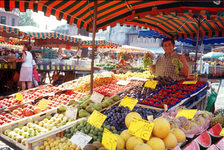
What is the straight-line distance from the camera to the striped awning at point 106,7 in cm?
284

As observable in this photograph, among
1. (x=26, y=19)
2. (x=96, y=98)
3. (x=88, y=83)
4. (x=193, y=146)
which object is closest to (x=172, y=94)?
(x=96, y=98)

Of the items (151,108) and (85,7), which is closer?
(151,108)

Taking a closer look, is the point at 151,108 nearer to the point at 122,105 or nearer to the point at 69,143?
the point at 122,105

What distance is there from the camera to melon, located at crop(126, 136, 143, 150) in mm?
1613

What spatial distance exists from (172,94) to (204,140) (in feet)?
5.05

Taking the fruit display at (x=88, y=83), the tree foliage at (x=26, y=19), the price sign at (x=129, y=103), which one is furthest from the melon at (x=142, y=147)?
the tree foliage at (x=26, y=19)

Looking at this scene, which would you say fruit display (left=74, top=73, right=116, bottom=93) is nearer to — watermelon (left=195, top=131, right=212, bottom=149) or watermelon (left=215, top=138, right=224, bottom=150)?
watermelon (left=195, top=131, right=212, bottom=149)

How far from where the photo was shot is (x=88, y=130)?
7.24ft

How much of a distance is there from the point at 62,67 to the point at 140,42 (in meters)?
26.9

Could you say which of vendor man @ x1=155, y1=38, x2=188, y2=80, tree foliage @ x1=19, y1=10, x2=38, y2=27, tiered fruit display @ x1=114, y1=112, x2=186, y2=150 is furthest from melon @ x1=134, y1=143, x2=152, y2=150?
tree foliage @ x1=19, y1=10, x2=38, y2=27

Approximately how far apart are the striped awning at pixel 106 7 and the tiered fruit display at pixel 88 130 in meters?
2.03

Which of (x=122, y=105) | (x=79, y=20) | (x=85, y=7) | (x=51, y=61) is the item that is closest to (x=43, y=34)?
(x=51, y=61)

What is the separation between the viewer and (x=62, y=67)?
27.2ft

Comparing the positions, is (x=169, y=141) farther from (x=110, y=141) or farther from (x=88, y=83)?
(x=88, y=83)
